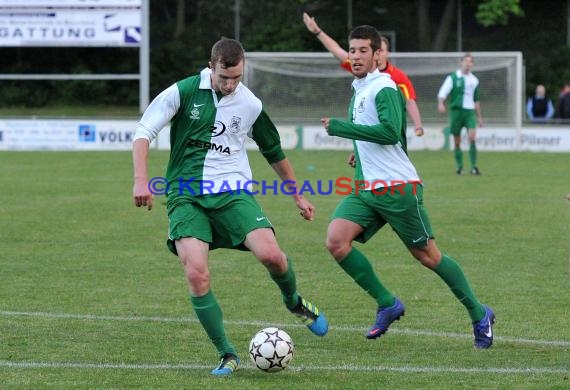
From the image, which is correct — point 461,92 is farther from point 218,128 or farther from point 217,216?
point 217,216

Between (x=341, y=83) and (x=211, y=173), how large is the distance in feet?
70.0

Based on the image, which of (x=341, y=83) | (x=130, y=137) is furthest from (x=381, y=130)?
(x=341, y=83)

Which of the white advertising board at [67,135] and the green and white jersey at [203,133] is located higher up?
the green and white jersey at [203,133]

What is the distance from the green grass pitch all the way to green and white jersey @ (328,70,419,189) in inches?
40.4

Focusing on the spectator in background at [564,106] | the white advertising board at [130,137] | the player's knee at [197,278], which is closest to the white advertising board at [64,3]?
the white advertising board at [130,137]

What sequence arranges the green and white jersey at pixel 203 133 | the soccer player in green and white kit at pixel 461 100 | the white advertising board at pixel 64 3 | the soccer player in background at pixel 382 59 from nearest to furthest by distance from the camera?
the green and white jersey at pixel 203 133 → the soccer player in background at pixel 382 59 → the soccer player in green and white kit at pixel 461 100 → the white advertising board at pixel 64 3

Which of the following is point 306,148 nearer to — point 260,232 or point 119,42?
point 119,42

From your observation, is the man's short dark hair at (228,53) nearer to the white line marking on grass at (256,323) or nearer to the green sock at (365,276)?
the green sock at (365,276)

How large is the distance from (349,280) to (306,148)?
17274mm

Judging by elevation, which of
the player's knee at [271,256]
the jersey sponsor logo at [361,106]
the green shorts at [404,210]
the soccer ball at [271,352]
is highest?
the jersey sponsor logo at [361,106]

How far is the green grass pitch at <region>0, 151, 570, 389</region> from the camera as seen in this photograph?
591 centimetres

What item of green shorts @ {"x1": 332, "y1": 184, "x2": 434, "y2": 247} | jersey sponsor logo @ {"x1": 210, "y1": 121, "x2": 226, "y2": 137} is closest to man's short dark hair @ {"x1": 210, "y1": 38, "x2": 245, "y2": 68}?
jersey sponsor logo @ {"x1": 210, "y1": 121, "x2": 226, "y2": 137}

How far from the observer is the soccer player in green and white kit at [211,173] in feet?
19.4

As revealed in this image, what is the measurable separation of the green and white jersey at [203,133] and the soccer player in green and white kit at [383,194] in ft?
2.68
